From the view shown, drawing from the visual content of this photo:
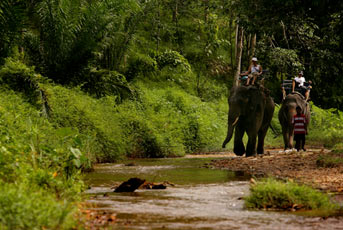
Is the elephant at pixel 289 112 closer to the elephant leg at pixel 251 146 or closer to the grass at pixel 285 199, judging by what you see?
the elephant leg at pixel 251 146

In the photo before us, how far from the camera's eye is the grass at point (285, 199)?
7.96 metres

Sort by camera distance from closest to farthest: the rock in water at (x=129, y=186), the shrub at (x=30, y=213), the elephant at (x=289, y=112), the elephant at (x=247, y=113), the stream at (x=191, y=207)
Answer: the shrub at (x=30, y=213) < the stream at (x=191, y=207) < the rock in water at (x=129, y=186) < the elephant at (x=247, y=113) < the elephant at (x=289, y=112)

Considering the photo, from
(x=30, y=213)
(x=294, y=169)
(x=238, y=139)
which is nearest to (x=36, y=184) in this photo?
(x=30, y=213)

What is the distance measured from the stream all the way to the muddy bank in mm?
1000

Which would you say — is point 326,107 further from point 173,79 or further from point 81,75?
point 81,75

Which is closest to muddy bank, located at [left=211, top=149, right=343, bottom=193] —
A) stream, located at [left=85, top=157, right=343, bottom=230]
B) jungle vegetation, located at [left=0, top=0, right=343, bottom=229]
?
stream, located at [left=85, top=157, right=343, bottom=230]

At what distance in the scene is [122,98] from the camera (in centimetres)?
2295

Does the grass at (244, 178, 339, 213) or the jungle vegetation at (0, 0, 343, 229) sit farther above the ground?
the jungle vegetation at (0, 0, 343, 229)

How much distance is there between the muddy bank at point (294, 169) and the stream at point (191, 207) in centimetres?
100

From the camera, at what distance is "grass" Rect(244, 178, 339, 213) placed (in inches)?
313

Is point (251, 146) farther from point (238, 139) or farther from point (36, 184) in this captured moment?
point (36, 184)

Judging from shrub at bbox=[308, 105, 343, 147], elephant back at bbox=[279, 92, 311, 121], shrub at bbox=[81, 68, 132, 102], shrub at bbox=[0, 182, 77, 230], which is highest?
shrub at bbox=[81, 68, 132, 102]

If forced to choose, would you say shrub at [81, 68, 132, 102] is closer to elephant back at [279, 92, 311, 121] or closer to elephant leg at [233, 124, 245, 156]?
elephant leg at [233, 124, 245, 156]

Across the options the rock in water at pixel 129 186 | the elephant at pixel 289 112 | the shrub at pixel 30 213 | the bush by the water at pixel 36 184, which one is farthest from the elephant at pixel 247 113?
the shrub at pixel 30 213
